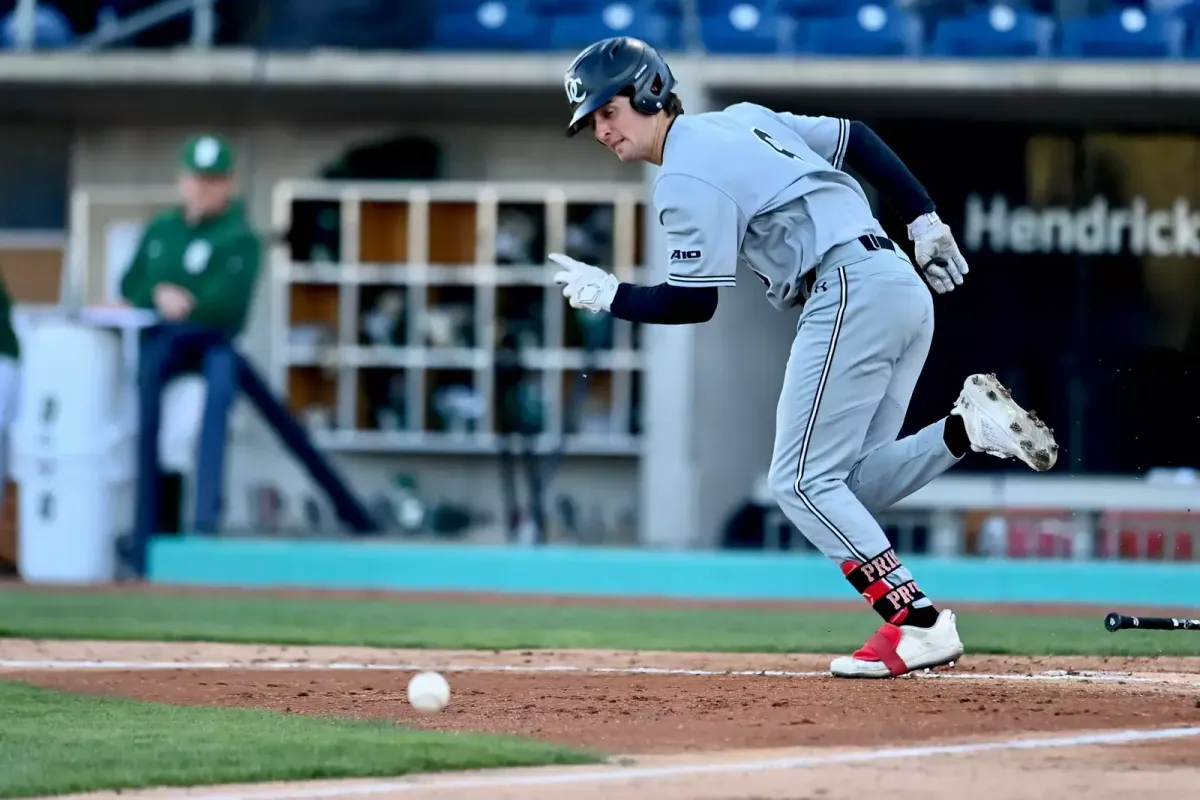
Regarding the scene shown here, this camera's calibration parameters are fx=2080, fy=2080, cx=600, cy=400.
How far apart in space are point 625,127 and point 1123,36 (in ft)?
31.6

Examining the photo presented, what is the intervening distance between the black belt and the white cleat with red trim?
1004 mm

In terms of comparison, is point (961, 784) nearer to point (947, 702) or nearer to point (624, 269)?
point (947, 702)

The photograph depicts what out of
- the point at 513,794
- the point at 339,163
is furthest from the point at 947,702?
Answer: the point at 339,163

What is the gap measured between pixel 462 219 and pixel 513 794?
12952mm

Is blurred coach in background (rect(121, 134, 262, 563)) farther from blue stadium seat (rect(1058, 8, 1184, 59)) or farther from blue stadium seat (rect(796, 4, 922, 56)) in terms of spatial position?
blue stadium seat (rect(1058, 8, 1184, 59))

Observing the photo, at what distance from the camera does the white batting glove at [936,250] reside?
20.2ft

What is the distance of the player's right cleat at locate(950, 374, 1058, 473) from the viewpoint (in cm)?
594

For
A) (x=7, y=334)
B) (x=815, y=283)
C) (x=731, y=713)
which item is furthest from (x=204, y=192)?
(x=731, y=713)

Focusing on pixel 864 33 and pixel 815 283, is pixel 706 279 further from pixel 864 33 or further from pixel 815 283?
pixel 864 33

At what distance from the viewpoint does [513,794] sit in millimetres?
4008

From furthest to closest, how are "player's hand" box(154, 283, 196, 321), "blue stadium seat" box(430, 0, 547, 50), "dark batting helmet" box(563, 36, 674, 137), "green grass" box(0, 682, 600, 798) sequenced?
"blue stadium seat" box(430, 0, 547, 50) < "player's hand" box(154, 283, 196, 321) < "dark batting helmet" box(563, 36, 674, 137) < "green grass" box(0, 682, 600, 798)

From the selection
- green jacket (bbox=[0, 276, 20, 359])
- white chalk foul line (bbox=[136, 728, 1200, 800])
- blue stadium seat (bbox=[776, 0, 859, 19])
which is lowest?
white chalk foul line (bbox=[136, 728, 1200, 800])

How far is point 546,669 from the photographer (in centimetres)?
687

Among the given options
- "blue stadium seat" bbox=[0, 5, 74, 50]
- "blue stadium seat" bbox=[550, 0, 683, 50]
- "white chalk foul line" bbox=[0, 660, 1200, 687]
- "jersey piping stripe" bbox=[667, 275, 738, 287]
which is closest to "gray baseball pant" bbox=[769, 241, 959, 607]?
"jersey piping stripe" bbox=[667, 275, 738, 287]
